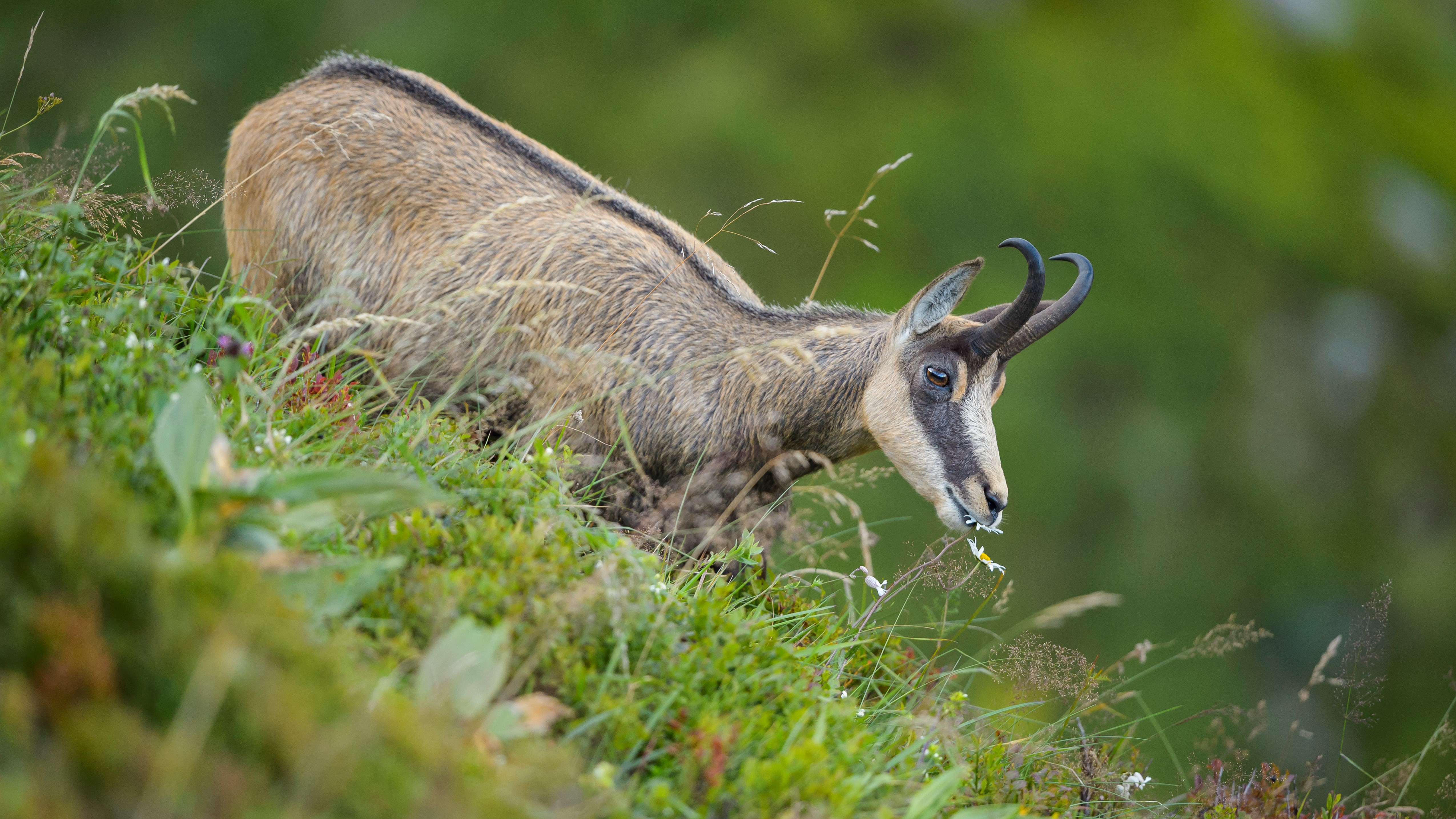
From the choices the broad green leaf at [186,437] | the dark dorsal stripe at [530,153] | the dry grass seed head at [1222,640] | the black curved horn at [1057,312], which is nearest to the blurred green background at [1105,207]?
the dark dorsal stripe at [530,153]

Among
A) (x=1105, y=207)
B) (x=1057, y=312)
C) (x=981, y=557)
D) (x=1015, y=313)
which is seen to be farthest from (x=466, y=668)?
(x=1105, y=207)

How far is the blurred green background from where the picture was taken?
14117mm

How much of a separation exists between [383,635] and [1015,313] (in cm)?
374

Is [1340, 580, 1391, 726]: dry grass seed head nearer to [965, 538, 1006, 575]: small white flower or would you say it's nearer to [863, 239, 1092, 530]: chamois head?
[965, 538, 1006, 575]: small white flower

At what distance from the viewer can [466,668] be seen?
99.3 inches

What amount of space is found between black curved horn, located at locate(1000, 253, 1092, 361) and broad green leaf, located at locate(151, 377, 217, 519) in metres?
4.16

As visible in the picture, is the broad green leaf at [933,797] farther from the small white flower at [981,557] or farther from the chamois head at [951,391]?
the chamois head at [951,391]

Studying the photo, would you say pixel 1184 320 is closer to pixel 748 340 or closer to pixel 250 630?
pixel 748 340

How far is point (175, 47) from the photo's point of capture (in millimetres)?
15180

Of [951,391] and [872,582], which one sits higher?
[951,391]

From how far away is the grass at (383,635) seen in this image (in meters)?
1.88

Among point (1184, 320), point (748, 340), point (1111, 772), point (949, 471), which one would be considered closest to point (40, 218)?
point (748, 340)

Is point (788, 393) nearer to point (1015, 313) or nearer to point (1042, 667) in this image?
point (1015, 313)

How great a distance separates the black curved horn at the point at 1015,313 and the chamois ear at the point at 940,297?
0.67ft
